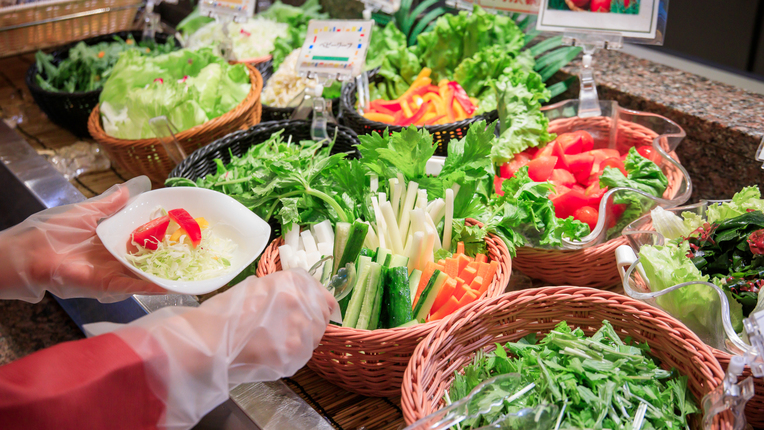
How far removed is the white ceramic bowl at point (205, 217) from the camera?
1.49 m

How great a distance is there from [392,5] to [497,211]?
130 centimetres

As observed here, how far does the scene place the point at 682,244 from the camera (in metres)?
1.38

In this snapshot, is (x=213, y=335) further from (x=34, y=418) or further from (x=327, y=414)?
(x=327, y=414)

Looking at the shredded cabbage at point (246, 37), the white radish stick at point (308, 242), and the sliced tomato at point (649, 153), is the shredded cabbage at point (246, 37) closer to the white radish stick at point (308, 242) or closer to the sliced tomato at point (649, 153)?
the white radish stick at point (308, 242)

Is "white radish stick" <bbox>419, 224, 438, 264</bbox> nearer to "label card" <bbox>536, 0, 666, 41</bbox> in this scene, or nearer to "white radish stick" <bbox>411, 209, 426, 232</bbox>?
"white radish stick" <bbox>411, 209, 426, 232</bbox>

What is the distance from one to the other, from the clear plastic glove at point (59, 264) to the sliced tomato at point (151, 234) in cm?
9

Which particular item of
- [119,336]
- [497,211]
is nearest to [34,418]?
[119,336]

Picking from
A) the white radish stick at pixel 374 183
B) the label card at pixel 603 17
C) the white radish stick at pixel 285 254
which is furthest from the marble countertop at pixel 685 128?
the white radish stick at pixel 285 254

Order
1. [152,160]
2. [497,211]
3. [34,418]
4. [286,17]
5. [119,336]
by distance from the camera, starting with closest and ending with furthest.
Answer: [34,418]
[119,336]
[497,211]
[152,160]
[286,17]

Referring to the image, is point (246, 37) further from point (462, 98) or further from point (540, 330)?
point (540, 330)

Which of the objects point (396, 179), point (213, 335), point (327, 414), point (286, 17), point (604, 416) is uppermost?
point (286, 17)

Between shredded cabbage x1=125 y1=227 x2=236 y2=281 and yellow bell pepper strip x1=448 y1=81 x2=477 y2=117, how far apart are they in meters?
1.18

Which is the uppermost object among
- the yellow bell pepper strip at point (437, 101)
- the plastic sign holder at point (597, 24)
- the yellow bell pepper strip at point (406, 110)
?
the plastic sign holder at point (597, 24)

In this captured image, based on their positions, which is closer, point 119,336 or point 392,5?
point 119,336
